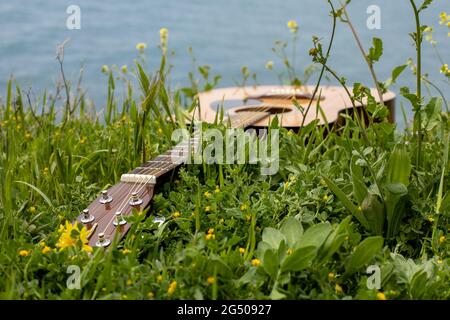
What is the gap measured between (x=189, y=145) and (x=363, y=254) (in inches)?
26.5

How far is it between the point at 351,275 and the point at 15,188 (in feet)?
3.12

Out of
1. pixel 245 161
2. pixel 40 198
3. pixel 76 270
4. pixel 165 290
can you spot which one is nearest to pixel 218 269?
pixel 165 290

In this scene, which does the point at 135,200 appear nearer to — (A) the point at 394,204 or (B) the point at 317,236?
(B) the point at 317,236

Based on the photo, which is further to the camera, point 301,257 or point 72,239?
point 72,239

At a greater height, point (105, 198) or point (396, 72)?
point (396, 72)

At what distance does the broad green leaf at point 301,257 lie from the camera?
129 cm

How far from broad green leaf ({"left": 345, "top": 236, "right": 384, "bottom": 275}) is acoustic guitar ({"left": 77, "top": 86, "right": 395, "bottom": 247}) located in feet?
1.45

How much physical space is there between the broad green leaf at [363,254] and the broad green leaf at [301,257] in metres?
0.13

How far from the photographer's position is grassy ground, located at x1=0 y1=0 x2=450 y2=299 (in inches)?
51.7

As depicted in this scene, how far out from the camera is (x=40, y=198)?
1.89 m

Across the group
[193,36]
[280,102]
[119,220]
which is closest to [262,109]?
[280,102]

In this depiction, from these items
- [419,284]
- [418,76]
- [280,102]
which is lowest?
[419,284]

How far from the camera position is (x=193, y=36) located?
6551mm
